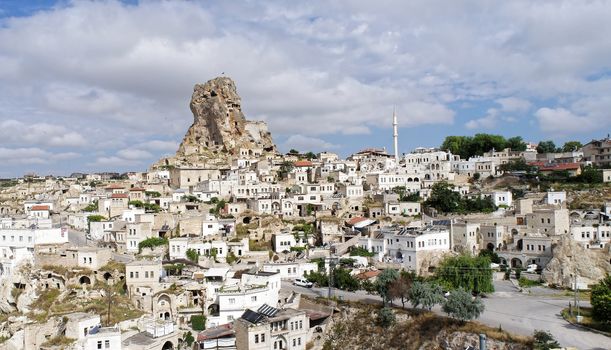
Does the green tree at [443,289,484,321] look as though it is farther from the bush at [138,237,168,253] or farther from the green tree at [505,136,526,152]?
the green tree at [505,136,526,152]

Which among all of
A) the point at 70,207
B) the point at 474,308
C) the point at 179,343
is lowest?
the point at 179,343

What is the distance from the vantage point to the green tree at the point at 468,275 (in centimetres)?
3856

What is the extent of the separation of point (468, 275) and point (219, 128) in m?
62.0

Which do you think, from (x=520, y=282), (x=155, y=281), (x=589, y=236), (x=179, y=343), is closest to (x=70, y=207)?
(x=155, y=281)

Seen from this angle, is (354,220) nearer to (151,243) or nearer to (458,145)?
(151,243)

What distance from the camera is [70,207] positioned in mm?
65625

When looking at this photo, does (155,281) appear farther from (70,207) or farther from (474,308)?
(70,207)

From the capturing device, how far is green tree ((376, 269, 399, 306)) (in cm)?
3681

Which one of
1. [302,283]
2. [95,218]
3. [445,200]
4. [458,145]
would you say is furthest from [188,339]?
[458,145]

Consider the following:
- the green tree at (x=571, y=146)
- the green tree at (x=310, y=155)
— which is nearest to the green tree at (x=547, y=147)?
the green tree at (x=571, y=146)

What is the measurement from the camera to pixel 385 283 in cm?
3691

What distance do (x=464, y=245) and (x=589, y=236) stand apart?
9919mm

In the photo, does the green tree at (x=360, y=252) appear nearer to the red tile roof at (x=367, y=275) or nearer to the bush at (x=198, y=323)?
the red tile roof at (x=367, y=275)

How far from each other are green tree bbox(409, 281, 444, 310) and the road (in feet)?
5.42
